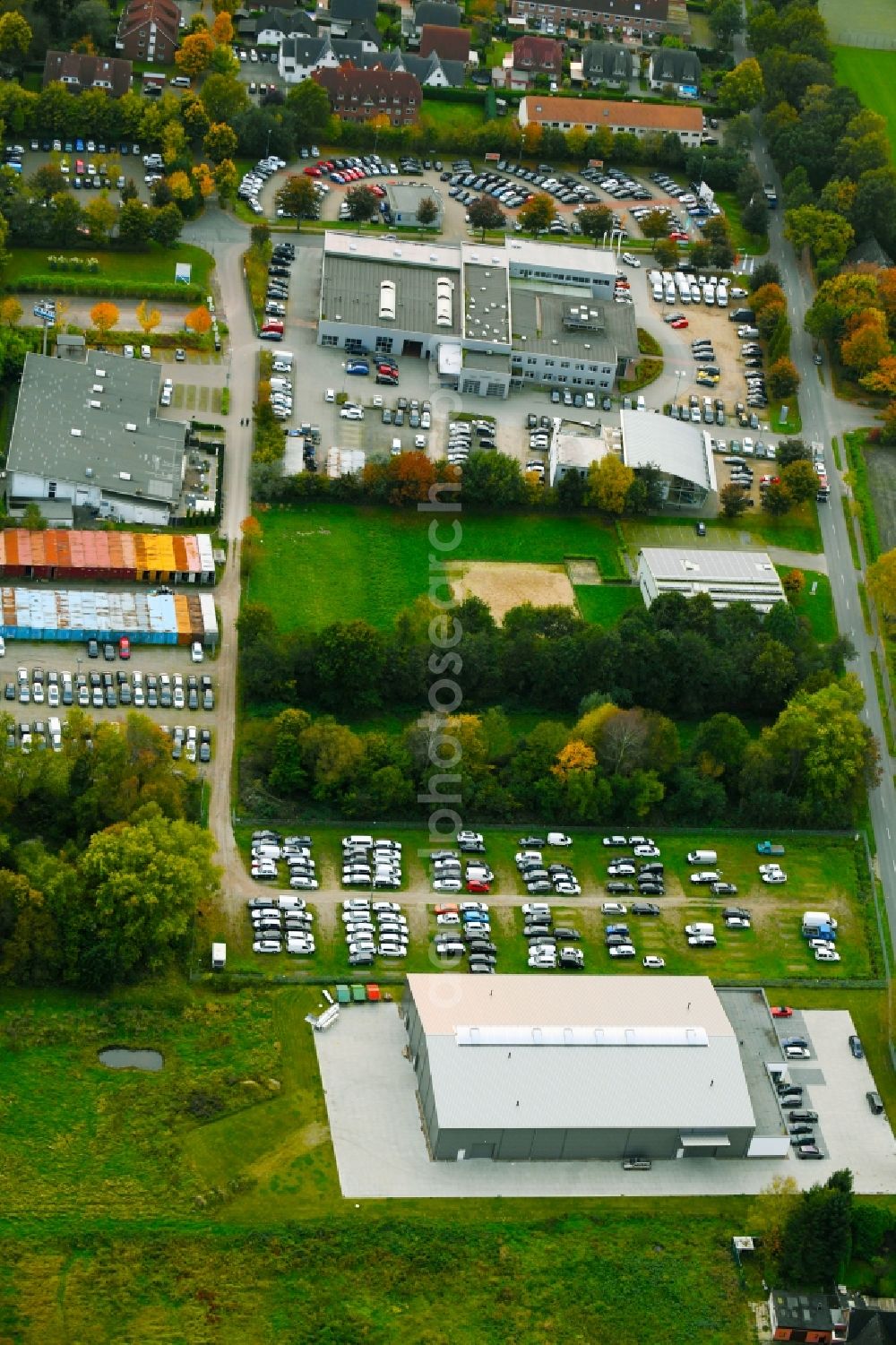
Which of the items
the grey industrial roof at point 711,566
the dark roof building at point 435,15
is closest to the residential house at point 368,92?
the dark roof building at point 435,15

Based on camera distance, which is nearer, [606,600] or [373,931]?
[373,931]

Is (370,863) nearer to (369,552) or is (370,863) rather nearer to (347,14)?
(369,552)

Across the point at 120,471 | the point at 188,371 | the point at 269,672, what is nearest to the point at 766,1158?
the point at 269,672

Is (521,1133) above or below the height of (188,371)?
below

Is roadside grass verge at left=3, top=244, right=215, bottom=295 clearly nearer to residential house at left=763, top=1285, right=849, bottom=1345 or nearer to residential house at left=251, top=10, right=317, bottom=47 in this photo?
residential house at left=251, top=10, right=317, bottom=47

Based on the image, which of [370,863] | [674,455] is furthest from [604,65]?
[370,863]

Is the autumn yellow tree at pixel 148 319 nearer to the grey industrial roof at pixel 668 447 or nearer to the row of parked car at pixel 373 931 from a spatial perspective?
the grey industrial roof at pixel 668 447

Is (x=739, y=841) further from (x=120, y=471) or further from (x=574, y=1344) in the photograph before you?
(x=120, y=471)
